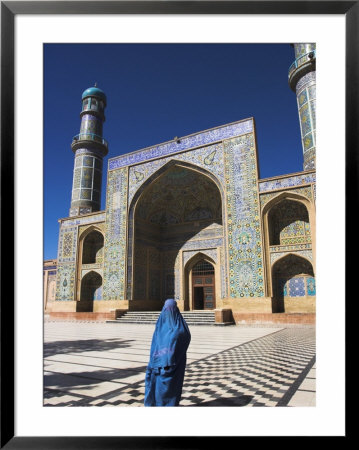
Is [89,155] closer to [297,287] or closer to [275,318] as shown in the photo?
[297,287]

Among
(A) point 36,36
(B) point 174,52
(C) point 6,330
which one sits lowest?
(C) point 6,330

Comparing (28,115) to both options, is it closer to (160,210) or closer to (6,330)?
(6,330)

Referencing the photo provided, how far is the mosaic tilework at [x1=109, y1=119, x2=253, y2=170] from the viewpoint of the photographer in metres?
9.24

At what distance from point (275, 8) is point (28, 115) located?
1.00 meters

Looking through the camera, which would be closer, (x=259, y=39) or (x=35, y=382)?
(x=35, y=382)

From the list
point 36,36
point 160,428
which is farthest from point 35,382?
point 36,36

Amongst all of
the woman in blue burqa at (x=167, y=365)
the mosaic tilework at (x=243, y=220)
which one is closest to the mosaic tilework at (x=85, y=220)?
the mosaic tilework at (x=243, y=220)

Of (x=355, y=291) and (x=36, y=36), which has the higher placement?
(x=36, y=36)

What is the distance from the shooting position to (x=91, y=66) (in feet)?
6.20

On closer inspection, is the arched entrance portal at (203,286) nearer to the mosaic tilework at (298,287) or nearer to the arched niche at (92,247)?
the mosaic tilework at (298,287)

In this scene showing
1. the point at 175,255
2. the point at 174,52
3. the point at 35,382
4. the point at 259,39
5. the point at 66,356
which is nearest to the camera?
the point at 35,382

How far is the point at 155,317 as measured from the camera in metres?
8.82

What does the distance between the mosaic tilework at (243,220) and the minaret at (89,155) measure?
6.40 metres

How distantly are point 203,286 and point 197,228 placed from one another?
197 centimetres
